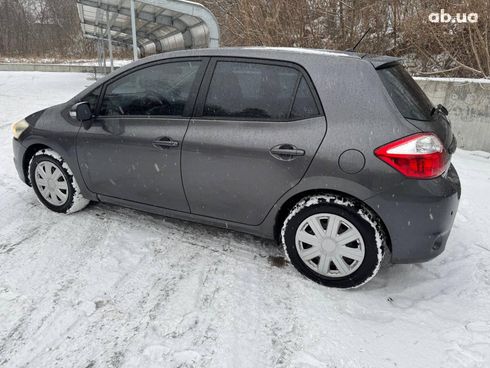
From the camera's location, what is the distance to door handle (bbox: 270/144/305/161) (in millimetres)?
2689

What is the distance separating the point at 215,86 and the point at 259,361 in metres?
1.96

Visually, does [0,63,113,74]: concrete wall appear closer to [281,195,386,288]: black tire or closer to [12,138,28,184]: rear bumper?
[12,138,28,184]: rear bumper

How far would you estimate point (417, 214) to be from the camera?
2520 millimetres

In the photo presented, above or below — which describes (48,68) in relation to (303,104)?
above

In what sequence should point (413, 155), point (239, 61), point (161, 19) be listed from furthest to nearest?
point (161, 19) < point (239, 61) < point (413, 155)

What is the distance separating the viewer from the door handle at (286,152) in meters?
2.69

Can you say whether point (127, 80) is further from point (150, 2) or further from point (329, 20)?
point (329, 20)

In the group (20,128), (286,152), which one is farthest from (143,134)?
(20,128)

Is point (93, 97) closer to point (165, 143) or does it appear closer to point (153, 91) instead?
point (153, 91)

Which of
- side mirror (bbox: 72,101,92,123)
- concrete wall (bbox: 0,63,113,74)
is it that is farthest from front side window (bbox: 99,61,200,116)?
concrete wall (bbox: 0,63,113,74)

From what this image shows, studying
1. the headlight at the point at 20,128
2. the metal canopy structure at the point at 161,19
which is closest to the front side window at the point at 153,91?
the headlight at the point at 20,128

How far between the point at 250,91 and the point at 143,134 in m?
0.98

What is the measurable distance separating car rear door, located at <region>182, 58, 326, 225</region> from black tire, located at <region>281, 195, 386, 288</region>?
0.20 m

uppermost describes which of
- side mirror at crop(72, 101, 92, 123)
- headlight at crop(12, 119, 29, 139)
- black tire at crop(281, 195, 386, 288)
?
side mirror at crop(72, 101, 92, 123)
